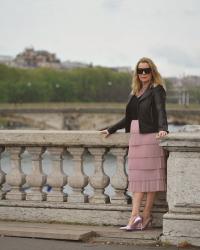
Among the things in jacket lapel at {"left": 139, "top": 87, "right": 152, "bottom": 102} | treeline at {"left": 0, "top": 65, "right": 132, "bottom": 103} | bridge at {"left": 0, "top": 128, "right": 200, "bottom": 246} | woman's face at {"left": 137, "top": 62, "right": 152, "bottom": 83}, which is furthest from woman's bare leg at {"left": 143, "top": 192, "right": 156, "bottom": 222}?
treeline at {"left": 0, "top": 65, "right": 132, "bottom": 103}

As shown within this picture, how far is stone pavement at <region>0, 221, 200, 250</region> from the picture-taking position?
6215 mm

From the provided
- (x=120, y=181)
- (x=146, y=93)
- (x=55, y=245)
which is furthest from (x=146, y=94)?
(x=55, y=245)

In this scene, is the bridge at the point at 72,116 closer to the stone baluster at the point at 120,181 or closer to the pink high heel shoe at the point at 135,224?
the stone baluster at the point at 120,181

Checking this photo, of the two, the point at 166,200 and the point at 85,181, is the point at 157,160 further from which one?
the point at 85,181

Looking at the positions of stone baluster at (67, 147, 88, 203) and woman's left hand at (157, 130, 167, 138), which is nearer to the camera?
woman's left hand at (157, 130, 167, 138)

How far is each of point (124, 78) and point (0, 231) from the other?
125878mm

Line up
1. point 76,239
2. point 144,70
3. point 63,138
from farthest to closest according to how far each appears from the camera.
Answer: point 63,138
point 144,70
point 76,239

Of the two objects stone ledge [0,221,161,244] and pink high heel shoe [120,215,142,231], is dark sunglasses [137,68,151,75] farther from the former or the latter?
stone ledge [0,221,161,244]

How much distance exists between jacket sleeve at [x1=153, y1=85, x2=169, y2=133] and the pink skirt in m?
0.14

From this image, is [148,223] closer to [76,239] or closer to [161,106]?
[76,239]

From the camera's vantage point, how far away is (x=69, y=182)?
705cm

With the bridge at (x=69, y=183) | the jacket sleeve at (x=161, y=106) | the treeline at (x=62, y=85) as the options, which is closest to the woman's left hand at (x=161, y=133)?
the jacket sleeve at (x=161, y=106)

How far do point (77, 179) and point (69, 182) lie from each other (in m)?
0.07

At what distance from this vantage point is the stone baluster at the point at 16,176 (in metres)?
7.22
